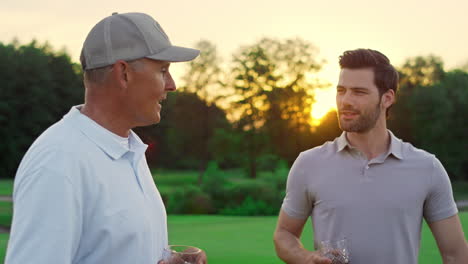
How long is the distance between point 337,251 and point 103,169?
5.55 ft

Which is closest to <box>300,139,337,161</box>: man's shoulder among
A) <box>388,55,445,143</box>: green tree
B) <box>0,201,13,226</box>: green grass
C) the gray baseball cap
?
the gray baseball cap

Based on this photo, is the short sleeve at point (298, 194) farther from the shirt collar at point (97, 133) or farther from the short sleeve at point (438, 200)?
the shirt collar at point (97, 133)

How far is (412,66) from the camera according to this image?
56094 mm

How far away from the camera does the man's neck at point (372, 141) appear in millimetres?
4035

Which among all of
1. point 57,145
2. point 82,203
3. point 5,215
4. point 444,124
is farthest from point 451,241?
point 444,124

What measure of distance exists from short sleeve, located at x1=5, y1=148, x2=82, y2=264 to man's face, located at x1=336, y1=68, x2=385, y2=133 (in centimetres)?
230

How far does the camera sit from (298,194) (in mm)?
4023

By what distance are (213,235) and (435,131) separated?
37591mm

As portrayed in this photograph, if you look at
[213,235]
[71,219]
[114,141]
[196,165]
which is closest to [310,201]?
[114,141]

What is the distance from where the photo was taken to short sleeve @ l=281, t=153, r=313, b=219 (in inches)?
158

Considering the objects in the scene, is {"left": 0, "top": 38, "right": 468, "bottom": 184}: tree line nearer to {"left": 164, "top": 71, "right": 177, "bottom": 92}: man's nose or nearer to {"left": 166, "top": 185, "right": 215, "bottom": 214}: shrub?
{"left": 166, "top": 185, "right": 215, "bottom": 214}: shrub

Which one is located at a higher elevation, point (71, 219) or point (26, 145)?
point (71, 219)

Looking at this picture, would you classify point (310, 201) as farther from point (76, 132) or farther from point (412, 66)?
point (412, 66)

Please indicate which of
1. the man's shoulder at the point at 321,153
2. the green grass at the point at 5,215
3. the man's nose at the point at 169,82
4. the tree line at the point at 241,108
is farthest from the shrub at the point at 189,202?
the man's nose at the point at 169,82
